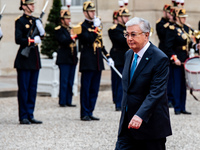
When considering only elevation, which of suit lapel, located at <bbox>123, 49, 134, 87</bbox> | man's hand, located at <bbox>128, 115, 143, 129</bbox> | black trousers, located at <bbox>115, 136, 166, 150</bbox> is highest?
suit lapel, located at <bbox>123, 49, 134, 87</bbox>

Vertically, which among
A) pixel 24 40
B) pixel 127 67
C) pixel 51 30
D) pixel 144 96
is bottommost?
pixel 51 30

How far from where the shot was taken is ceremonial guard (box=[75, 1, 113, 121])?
9148 mm

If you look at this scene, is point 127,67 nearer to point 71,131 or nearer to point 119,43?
point 71,131

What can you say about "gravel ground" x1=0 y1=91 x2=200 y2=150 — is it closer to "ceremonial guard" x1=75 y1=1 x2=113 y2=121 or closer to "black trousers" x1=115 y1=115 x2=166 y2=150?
"ceremonial guard" x1=75 y1=1 x2=113 y2=121

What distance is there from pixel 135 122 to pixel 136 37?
0.70 meters

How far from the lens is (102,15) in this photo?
18.4 m

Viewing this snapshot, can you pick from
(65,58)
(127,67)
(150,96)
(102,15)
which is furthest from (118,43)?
(102,15)

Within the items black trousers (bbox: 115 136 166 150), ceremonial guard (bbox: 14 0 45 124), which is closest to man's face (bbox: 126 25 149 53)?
black trousers (bbox: 115 136 166 150)

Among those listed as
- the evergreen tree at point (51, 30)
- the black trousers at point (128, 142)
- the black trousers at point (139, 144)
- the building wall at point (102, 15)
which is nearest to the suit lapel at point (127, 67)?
the black trousers at point (128, 142)

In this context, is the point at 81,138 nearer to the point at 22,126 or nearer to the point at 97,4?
the point at 22,126

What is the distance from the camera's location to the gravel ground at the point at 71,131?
719 centimetres

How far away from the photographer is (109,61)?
979 cm

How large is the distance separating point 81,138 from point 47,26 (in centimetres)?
622

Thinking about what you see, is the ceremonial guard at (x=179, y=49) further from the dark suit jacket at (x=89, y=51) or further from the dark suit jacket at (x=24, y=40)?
the dark suit jacket at (x=24, y=40)
